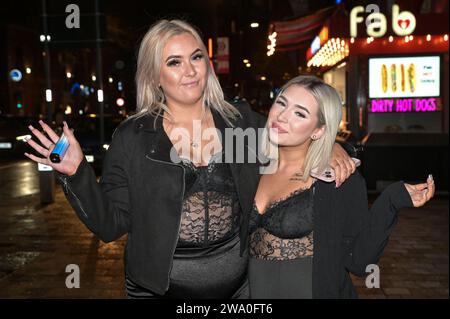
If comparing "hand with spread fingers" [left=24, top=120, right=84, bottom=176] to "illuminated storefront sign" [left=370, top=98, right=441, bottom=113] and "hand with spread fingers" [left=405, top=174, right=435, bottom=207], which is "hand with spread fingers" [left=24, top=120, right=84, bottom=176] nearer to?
"hand with spread fingers" [left=405, top=174, right=435, bottom=207]

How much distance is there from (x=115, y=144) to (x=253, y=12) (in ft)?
230

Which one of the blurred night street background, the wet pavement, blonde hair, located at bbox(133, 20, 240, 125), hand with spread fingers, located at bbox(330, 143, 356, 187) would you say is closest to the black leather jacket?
blonde hair, located at bbox(133, 20, 240, 125)

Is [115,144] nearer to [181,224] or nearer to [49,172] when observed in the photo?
[181,224]

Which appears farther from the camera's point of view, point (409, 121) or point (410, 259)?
point (409, 121)

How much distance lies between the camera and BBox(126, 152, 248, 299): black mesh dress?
103 inches

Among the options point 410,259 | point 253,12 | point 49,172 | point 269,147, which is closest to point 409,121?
point 410,259

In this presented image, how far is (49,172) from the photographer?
10.5m

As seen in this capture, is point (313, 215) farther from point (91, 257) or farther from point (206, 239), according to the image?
Answer: point (91, 257)

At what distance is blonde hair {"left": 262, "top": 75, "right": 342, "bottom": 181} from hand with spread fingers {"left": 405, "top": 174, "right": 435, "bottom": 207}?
0.47 m

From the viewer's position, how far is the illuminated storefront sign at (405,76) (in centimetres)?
1447

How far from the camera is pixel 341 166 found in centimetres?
266

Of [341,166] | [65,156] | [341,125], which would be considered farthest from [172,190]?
[341,125]

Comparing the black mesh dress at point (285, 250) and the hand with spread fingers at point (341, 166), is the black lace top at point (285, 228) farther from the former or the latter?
the hand with spread fingers at point (341, 166)

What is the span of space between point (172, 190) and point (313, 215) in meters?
0.75
